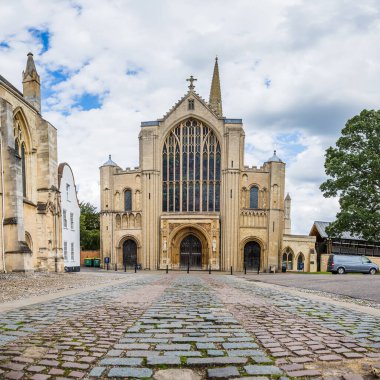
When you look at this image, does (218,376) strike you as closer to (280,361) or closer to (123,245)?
(280,361)

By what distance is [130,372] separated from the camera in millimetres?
3078

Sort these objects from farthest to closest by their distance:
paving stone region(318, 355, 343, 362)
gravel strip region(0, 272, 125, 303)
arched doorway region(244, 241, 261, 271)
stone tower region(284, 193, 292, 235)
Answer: stone tower region(284, 193, 292, 235) < arched doorway region(244, 241, 261, 271) < gravel strip region(0, 272, 125, 303) < paving stone region(318, 355, 343, 362)

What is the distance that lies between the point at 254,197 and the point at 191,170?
A: 24.1 ft

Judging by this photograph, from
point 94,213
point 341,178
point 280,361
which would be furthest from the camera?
point 94,213

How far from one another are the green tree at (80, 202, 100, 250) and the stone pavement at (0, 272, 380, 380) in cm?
4960

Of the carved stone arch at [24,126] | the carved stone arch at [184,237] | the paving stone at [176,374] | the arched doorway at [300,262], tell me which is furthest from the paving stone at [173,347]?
the arched doorway at [300,262]

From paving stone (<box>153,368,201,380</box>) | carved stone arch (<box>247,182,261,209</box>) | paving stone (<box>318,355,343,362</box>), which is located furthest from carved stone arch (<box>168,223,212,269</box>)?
paving stone (<box>153,368,201,380</box>)

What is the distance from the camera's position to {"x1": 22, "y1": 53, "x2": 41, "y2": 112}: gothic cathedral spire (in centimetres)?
2580

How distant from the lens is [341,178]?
29812mm

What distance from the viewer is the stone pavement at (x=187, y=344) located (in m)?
3.13

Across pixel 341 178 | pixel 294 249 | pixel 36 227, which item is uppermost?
pixel 341 178

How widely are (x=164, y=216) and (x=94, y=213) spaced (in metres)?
27.0

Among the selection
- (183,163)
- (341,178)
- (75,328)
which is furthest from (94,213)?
(75,328)

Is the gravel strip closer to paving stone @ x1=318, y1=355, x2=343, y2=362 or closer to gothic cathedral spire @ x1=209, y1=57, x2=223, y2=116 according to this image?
paving stone @ x1=318, y1=355, x2=343, y2=362
